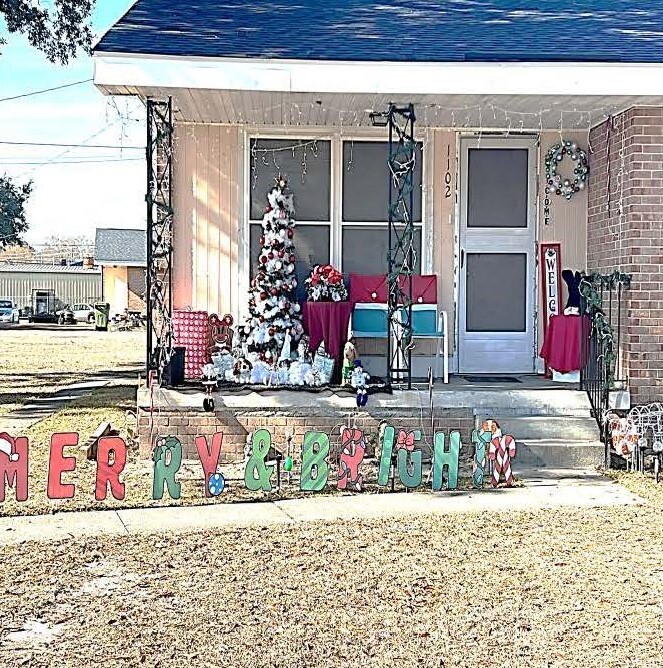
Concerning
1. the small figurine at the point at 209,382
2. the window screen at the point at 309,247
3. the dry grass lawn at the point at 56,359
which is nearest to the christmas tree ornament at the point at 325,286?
the window screen at the point at 309,247

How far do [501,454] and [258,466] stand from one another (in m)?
1.88

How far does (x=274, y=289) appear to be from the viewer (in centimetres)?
1027

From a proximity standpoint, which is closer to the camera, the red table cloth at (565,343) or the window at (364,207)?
the red table cloth at (565,343)

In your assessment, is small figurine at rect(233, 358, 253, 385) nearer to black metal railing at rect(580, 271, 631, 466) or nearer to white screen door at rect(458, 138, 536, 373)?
white screen door at rect(458, 138, 536, 373)

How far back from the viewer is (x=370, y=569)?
227 inches

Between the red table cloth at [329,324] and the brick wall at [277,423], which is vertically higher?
the red table cloth at [329,324]

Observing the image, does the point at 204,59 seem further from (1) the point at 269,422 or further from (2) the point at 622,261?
(2) the point at 622,261

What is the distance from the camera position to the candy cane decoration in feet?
25.7

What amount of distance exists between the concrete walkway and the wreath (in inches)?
149

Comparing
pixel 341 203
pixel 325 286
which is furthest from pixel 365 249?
pixel 325 286

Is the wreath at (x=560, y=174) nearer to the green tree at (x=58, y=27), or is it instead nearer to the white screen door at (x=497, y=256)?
the white screen door at (x=497, y=256)

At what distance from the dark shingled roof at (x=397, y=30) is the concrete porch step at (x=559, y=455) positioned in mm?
3265

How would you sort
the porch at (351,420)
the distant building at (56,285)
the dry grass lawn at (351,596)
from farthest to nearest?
the distant building at (56,285) < the porch at (351,420) < the dry grass lawn at (351,596)

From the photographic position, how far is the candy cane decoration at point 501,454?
7.84 meters
